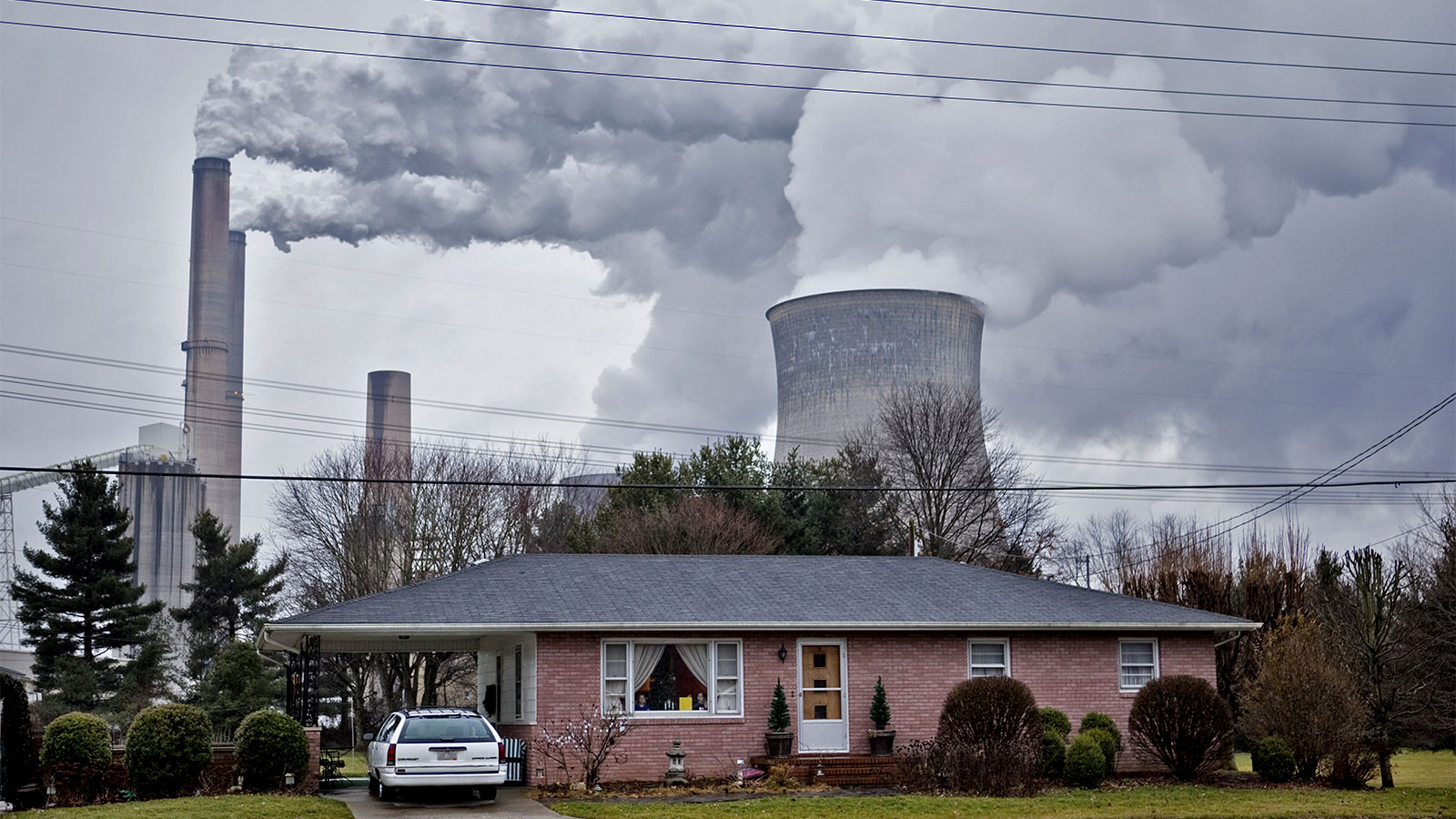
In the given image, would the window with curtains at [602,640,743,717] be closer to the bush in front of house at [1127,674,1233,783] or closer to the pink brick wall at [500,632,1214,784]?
the pink brick wall at [500,632,1214,784]

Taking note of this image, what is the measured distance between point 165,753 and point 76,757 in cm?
138

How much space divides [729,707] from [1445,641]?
674 inches

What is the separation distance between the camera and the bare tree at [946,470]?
51.2 metres

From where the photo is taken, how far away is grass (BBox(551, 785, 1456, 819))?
19266 millimetres

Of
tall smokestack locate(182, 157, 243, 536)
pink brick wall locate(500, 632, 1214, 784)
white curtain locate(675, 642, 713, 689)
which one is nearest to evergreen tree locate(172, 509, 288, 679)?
pink brick wall locate(500, 632, 1214, 784)

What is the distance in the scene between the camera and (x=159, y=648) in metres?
49.5

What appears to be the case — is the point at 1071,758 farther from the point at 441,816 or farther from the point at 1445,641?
the point at 1445,641

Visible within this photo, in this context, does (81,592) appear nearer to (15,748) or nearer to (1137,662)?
(15,748)

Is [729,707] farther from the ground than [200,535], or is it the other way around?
[200,535]

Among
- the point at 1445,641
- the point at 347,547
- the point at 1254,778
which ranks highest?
the point at 347,547

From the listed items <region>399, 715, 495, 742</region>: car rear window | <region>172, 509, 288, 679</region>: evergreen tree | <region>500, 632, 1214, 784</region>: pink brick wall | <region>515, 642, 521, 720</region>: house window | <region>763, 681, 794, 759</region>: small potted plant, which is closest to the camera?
<region>399, 715, 495, 742</region>: car rear window

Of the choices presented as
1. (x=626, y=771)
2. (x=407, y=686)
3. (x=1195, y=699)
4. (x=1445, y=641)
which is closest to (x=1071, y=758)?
(x=1195, y=699)

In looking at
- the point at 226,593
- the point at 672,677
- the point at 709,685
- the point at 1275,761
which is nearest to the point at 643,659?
the point at 672,677

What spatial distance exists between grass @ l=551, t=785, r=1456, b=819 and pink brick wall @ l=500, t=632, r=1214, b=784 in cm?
318
